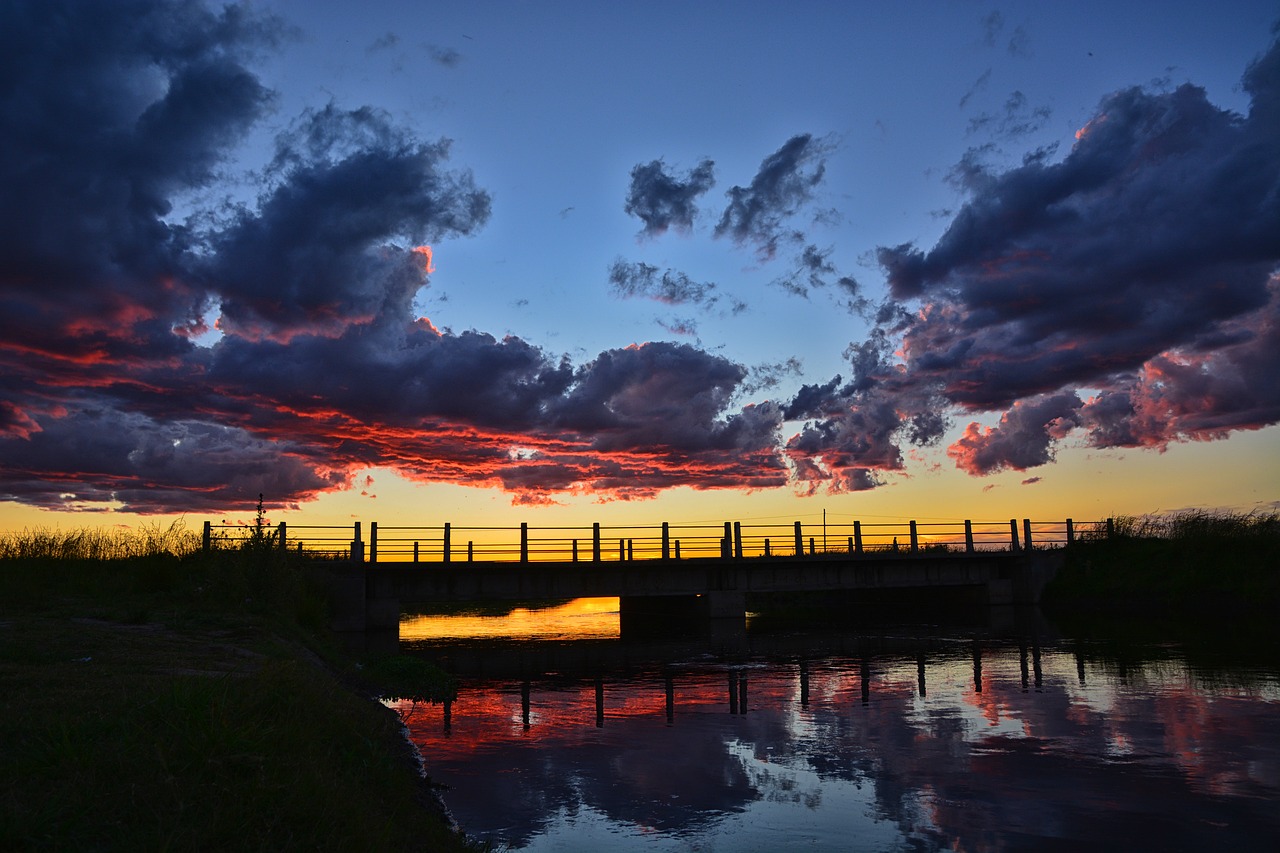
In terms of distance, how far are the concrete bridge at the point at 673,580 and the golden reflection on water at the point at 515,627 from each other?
1210mm

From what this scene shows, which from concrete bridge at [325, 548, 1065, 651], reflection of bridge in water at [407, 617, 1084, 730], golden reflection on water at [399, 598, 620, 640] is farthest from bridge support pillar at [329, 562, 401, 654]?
reflection of bridge in water at [407, 617, 1084, 730]

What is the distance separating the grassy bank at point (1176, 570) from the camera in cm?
2851

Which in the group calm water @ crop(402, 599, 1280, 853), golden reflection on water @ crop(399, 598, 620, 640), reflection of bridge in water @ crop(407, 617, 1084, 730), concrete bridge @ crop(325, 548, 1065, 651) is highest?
concrete bridge @ crop(325, 548, 1065, 651)

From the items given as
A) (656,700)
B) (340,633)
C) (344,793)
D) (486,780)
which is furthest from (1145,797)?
(340,633)

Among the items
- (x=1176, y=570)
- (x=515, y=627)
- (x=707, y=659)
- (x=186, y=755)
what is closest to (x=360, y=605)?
(x=515, y=627)

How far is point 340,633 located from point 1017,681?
20518 mm

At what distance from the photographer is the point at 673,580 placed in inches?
1259

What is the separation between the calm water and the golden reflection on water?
10.9m

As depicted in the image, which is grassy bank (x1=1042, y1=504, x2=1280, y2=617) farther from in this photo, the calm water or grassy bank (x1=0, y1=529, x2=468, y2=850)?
grassy bank (x1=0, y1=529, x2=468, y2=850)

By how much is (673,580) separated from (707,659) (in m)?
11.9

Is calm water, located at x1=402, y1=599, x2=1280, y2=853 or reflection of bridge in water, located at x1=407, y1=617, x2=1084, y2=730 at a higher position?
calm water, located at x1=402, y1=599, x2=1280, y2=853

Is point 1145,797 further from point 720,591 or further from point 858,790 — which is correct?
point 720,591

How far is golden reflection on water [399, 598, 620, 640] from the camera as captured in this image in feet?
95.4

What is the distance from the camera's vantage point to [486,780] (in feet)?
28.5
